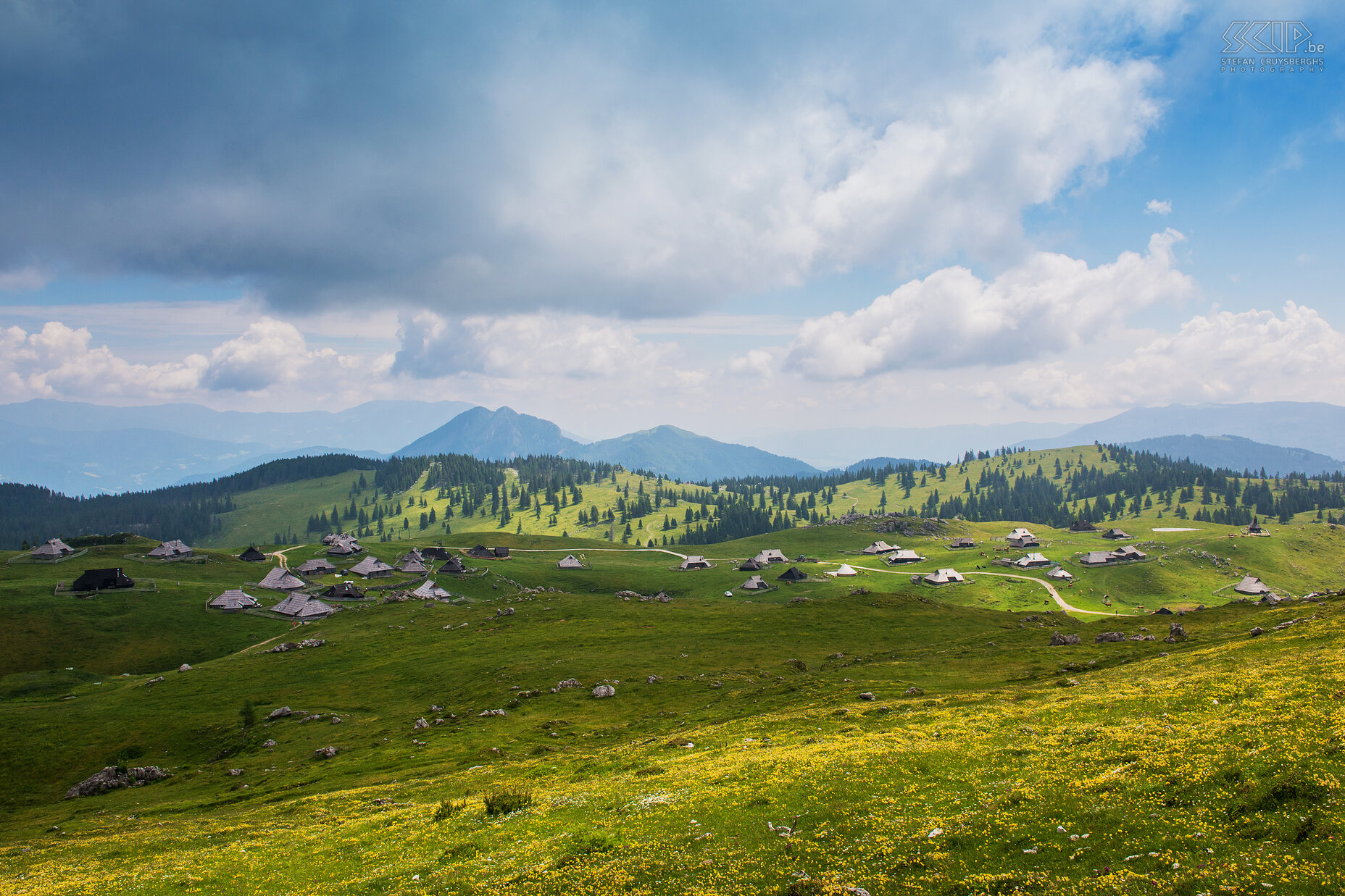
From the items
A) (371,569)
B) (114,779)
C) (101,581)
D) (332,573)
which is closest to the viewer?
(114,779)

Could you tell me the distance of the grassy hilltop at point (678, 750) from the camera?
1695 centimetres

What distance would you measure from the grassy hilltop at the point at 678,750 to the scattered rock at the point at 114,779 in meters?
2.19

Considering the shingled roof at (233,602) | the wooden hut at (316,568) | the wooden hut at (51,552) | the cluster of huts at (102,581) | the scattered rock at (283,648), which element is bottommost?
the scattered rock at (283,648)

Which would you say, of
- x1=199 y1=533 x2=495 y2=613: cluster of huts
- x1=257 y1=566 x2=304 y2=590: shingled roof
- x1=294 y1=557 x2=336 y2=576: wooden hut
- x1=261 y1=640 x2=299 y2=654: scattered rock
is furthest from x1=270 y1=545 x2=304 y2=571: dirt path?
x1=261 y1=640 x2=299 y2=654: scattered rock

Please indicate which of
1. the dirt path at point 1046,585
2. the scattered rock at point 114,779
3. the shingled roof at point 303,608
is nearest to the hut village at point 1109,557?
the dirt path at point 1046,585

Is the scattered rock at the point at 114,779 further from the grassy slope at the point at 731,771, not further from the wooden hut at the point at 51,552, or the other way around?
the wooden hut at the point at 51,552

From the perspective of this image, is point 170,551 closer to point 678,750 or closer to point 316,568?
point 316,568

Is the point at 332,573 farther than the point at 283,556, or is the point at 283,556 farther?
the point at 283,556

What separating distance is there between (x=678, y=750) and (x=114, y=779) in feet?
155

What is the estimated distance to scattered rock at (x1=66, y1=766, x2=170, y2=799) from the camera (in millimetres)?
48125

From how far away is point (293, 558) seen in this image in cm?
15700

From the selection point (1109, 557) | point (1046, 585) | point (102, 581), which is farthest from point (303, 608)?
point (1109, 557)

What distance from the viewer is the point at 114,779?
1939 inches

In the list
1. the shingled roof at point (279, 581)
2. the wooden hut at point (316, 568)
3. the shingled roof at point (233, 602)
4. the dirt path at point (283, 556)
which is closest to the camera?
the shingled roof at point (233, 602)
